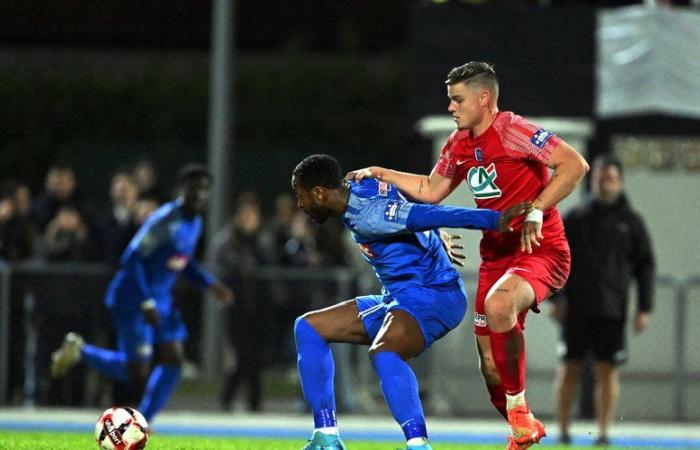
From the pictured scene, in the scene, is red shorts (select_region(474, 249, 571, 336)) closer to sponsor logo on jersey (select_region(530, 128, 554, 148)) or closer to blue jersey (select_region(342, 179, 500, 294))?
blue jersey (select_region(342, 179, 500, 294))

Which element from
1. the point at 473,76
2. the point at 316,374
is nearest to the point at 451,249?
the point at 473,76

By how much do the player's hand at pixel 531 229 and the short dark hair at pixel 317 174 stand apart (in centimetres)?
109

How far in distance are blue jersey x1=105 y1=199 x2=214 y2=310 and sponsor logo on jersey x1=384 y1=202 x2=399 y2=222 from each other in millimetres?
4339

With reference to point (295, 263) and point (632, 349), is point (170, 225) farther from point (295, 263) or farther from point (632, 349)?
point (632, 349)

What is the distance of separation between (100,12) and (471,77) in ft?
75.1

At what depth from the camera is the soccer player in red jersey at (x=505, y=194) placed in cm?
928

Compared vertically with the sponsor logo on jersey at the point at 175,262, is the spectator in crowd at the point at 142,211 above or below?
above

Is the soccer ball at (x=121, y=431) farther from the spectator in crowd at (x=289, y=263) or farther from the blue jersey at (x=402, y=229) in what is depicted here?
the spectator in crowd at (x=289, y=263)

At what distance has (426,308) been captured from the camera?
9.17 metres

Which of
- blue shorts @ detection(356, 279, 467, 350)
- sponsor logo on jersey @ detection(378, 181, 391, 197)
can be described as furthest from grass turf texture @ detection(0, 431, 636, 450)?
sponsor logo on jersey @ detection(378, 181, 391, 197)

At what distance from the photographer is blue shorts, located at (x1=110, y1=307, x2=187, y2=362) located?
43.5 feet

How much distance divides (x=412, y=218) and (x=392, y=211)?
0.15 m

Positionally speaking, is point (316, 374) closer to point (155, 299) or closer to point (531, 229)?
point (531, 229)

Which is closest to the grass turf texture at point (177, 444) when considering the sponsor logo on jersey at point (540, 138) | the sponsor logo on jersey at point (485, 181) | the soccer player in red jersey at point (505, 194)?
the soccer player in red jersey at point (505, 194)
